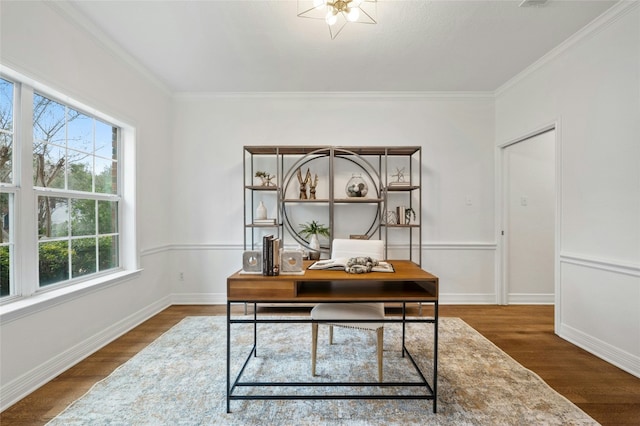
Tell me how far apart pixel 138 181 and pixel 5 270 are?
56.3 inches

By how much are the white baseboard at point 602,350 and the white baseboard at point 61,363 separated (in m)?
4.06

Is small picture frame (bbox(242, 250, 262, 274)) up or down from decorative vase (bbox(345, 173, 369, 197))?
down

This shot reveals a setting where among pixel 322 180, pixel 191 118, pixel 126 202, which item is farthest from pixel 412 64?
pixel 126 202

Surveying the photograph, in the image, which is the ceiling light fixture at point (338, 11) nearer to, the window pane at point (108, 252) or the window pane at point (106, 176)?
the window pane at point (106, 176)

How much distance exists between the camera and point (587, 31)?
243 centimetres

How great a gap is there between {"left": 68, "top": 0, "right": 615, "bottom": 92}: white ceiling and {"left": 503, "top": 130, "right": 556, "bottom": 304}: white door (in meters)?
1.09

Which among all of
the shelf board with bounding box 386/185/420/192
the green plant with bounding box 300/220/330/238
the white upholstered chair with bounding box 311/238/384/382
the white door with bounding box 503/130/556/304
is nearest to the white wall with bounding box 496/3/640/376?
the white door with bounding box 503/130/556/304

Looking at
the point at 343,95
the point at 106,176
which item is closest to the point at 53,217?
the point at 106,176

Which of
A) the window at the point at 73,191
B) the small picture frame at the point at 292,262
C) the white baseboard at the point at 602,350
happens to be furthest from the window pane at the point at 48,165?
the white baseboard at the point at 602,350

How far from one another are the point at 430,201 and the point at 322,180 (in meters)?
1.41

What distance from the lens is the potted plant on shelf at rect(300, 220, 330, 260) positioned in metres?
3.42

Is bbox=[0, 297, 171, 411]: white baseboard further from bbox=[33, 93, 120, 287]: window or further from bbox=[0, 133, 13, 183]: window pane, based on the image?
bbox=[0, 133, 13, 183]: window pane

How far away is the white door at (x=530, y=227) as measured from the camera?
3701 mm

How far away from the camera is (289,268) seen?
177 centimetres
